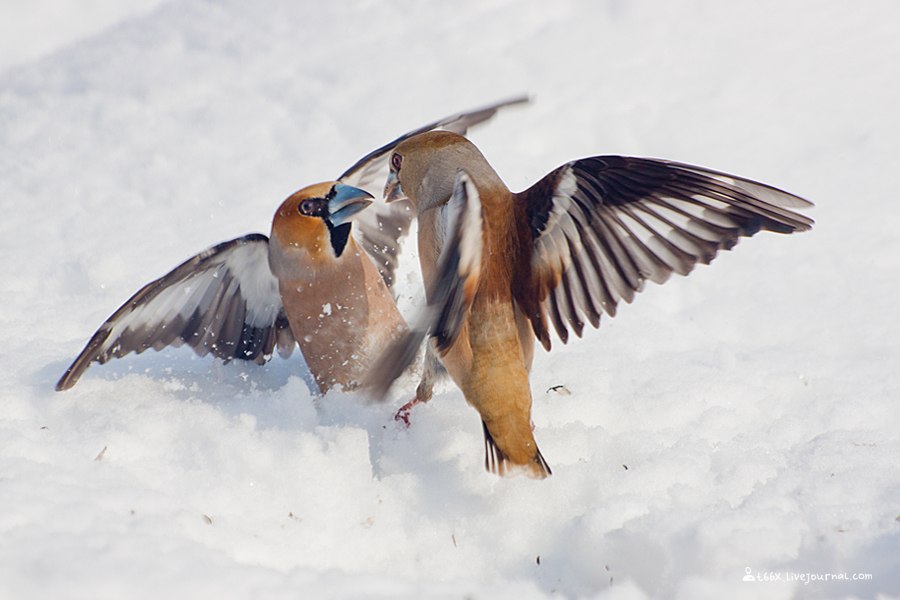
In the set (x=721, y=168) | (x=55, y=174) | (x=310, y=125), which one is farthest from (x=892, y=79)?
(x=55, y=174)

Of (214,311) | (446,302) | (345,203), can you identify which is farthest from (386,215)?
(446,302)

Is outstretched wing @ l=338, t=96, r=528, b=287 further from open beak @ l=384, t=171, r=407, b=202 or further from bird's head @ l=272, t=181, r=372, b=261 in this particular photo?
bird's head @ l=272, t=181, r=372, b=261

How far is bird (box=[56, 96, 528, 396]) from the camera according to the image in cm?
370

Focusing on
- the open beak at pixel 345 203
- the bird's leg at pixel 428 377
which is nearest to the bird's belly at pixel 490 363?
the bird's leg at pixel 428 377

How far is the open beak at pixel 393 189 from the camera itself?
390 cm

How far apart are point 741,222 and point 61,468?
7.23 ft

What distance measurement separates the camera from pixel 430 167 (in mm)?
3652

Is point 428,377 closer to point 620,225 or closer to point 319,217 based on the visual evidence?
point 319,217

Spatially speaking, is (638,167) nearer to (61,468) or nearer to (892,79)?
(61,468)

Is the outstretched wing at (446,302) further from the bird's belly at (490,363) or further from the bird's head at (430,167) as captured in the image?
the bird's head at (430,167)

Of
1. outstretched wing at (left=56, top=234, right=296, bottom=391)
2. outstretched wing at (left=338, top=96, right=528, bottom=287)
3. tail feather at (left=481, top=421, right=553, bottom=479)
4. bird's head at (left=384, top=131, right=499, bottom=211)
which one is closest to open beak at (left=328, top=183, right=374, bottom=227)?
bird's head at (left=384, top=131, right=499, bottom=211)

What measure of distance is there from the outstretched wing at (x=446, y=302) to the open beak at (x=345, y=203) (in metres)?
0.92

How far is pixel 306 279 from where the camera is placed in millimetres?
3727

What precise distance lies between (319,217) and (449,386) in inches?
31.5
